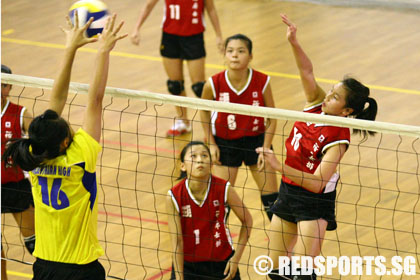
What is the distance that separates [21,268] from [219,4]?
304 inches

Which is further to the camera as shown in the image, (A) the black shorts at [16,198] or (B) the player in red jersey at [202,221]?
(A) the black shorts at [16,198]

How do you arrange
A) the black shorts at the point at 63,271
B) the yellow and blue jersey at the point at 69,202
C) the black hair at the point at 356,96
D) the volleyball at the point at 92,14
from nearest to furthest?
the yellow and blue jersey at the point at 69,202
the black shorts at the point at 63,271
the black hair at the point at 356,96
the volleyball at the point at 92,14

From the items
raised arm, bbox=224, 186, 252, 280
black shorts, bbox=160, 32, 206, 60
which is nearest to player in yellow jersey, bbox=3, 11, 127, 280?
raised arm, bbox=224, 186, 252, 280

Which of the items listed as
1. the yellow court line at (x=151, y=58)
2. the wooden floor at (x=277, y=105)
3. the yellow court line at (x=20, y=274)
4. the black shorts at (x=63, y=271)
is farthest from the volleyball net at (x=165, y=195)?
the yellow court line at (x=151, y=58)

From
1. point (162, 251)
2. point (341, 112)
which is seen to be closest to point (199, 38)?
point (162, 251)

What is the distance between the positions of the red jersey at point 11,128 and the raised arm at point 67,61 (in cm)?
162

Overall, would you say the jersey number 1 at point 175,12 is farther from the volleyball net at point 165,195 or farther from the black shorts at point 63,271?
the black shorts at point 63,271

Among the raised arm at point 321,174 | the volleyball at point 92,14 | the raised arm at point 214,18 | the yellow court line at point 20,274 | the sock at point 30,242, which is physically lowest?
the yellow court line at point 20,274

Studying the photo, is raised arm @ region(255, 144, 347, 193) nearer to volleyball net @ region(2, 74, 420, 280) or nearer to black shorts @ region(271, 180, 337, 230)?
black shorts @ region(271, 180, 337, 230)

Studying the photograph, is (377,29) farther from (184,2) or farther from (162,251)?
(162,251)

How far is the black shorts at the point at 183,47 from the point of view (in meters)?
8.78

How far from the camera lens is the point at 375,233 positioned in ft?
22.5

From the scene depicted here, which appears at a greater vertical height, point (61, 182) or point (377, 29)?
point (377, 29)

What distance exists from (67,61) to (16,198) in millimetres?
1885
